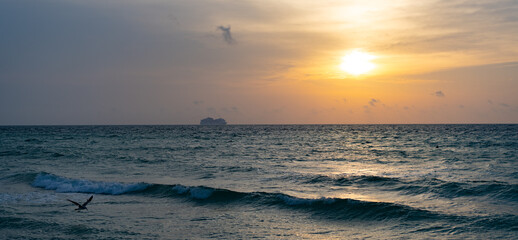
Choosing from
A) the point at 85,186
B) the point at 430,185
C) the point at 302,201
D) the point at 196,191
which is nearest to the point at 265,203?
the point at 302,201

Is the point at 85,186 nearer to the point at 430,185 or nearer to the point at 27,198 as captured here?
the point at 27,198

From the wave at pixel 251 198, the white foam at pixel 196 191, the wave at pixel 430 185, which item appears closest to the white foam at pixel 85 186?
the wave at pixel 251 198

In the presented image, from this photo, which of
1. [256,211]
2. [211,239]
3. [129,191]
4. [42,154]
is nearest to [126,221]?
[211,239]

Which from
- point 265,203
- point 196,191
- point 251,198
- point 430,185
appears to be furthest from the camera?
point 430,185

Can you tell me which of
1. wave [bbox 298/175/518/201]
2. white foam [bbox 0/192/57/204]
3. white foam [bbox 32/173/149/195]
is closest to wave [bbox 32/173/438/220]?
white foam [bbox 32/173/149/195]

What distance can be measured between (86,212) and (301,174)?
16133 millimetres

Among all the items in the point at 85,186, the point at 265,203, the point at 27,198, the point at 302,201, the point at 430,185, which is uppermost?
the point at 430,185

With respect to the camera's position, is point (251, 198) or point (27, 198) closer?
point (251, 198)

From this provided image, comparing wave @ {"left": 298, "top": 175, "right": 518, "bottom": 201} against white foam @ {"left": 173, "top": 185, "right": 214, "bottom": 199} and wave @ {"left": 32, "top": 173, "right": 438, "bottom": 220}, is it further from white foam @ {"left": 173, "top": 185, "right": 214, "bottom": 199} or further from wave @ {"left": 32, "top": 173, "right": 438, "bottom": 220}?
white foam @ {"left": 173, "top": 185, "right": 214, "bottom": 199}

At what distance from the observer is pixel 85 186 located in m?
25.0

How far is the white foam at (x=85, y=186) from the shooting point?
2405 cm

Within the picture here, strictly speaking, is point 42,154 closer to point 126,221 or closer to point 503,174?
point 126,221

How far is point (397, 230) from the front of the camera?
51.0ft

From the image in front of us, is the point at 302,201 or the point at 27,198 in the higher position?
the point at 302,201
